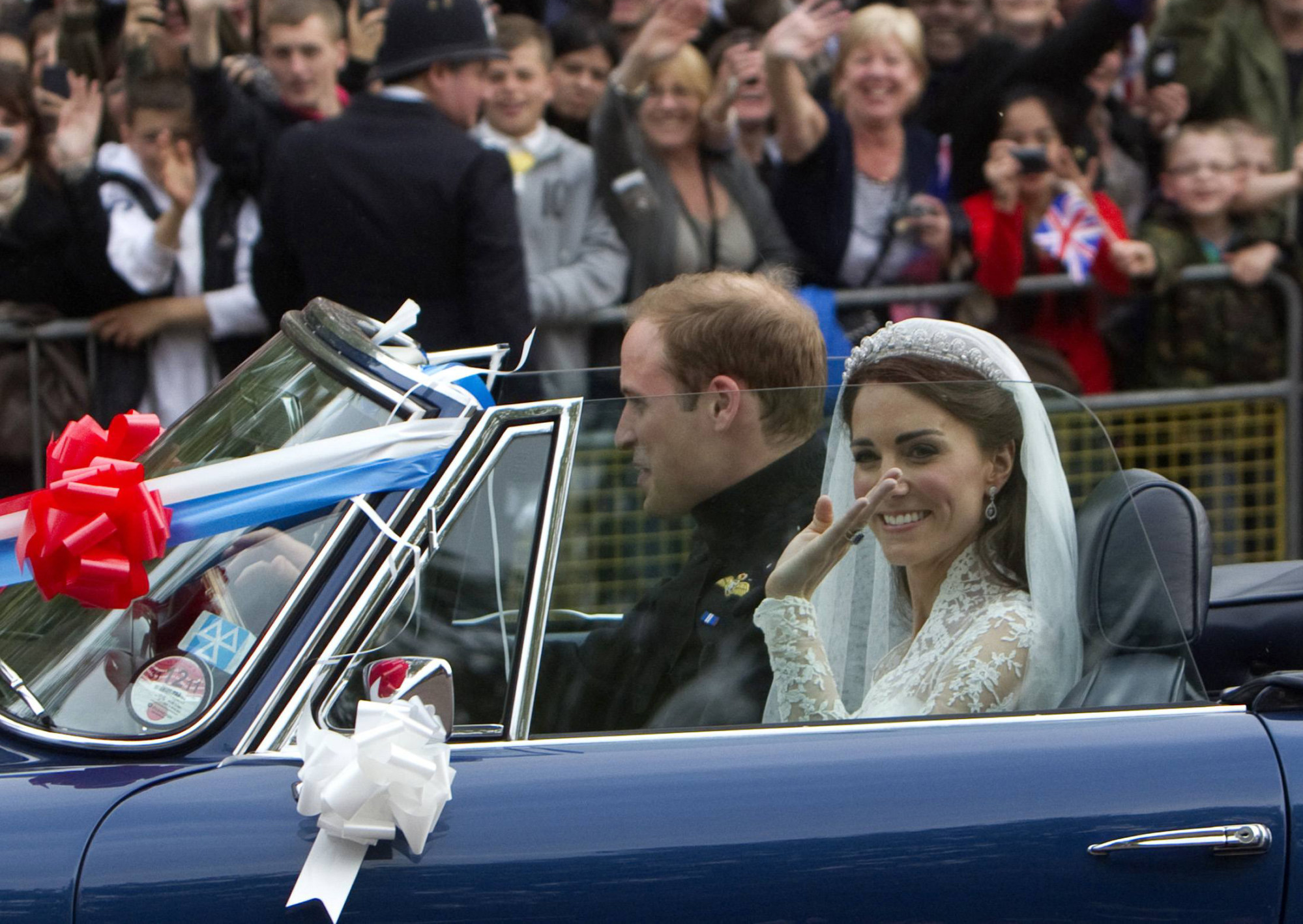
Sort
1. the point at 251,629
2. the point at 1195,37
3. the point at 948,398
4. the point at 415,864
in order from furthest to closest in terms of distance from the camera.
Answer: the point at 1195,37, the point at 948,398, the point at 251,629, the point at 415,864

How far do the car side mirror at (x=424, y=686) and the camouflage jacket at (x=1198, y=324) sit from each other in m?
3.93

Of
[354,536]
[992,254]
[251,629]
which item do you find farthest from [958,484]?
[992,254]

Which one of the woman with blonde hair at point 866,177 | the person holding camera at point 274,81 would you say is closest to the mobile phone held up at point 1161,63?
the woman with blonde hair at point 866,177

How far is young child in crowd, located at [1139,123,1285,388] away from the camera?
215 inches

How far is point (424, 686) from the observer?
79.4 inches

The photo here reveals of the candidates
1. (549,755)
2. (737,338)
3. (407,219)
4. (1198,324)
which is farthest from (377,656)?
(1198,324)

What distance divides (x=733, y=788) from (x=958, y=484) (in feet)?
1.95

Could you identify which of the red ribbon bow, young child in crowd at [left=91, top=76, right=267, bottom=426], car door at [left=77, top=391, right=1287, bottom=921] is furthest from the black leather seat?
young child in crowd at [left=91, top=76, right=267, bottom=426]

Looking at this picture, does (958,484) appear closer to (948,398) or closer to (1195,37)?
(948,398)

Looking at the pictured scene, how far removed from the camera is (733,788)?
2.01m

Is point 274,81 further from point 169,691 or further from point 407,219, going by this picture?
point 169,691

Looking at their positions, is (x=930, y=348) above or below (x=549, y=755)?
above

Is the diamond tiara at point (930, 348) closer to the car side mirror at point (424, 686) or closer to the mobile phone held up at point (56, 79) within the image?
the car side mirror at point (424, 686)

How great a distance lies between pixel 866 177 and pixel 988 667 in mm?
3234
